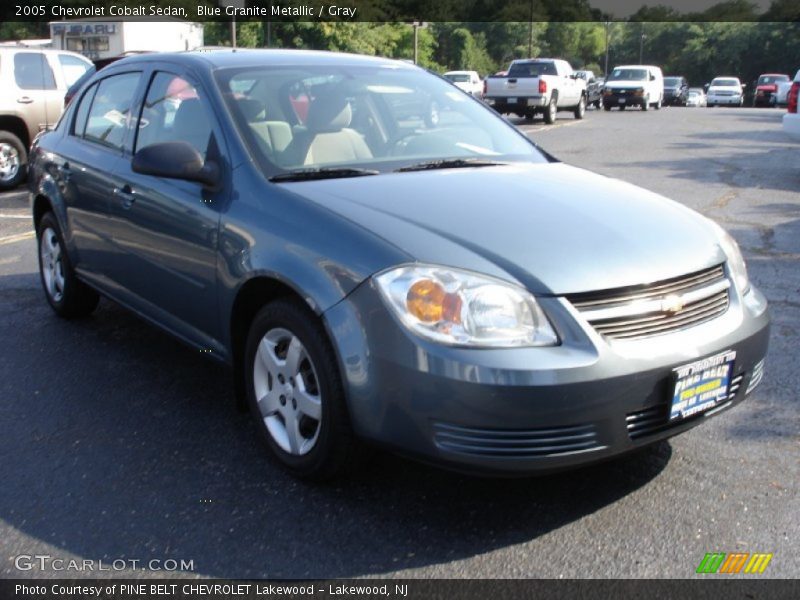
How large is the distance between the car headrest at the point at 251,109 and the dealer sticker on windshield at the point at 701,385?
206 cm

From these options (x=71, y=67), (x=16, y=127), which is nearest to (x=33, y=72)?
(x=71, y=67)

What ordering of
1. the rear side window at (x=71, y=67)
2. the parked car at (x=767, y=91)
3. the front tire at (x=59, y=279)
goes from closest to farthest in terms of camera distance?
the front tire at (x=59, y=279) → the rear side window at (x=71, y=67) → the parked car at (x=767, y=91)

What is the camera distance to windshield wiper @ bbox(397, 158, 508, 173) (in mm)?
3910

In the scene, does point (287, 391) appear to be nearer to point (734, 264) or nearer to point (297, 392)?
point (297, 392)

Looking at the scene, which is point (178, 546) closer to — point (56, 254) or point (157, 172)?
point (157, 172)

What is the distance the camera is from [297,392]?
130 inches

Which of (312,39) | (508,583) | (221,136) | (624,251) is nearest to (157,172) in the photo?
(221,136)

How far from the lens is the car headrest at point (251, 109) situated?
12.6 feet

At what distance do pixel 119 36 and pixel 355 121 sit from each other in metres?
25.5

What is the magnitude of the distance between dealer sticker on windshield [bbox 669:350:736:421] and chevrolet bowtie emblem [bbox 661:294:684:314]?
191 millimetres

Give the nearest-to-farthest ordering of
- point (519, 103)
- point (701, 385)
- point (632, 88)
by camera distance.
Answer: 1. point (701, 385)
2. point (519, 103)
3. point (632, 88)

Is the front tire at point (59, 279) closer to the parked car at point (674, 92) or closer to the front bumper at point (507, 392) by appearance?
the front bumper at point (507, 392)

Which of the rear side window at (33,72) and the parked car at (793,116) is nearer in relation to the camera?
the parked car at (793,116)

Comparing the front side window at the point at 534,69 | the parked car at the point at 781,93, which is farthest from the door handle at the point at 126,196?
the parked car at the point at 781,93
